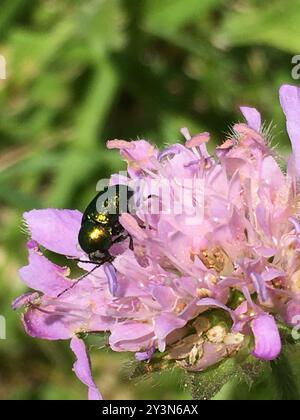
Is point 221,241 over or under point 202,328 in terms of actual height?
over

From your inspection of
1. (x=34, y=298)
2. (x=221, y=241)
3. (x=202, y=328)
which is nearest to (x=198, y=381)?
(x=202, y=328)

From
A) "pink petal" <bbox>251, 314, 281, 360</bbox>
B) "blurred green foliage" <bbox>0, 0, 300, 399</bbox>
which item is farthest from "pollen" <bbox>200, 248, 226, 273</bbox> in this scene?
"blurred green foliage" <bbox>0, 0, 300, 399</bbox>

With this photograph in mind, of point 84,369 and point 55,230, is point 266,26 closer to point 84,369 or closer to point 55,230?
point 55,230

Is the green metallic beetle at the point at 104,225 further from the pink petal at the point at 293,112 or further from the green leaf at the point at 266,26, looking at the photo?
the green leaf at the point at 266,26

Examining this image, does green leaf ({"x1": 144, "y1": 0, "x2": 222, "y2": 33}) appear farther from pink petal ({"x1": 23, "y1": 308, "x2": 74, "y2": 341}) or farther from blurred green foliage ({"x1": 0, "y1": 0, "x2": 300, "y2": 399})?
pink petal ({"x1": 23, "y1": 308, "x2": 74, "y2": 341})

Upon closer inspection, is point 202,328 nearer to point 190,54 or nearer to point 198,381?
point 198,381

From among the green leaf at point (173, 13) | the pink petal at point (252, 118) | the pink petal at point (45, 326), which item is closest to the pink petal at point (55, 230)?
the pink petal at point (45, 326)
